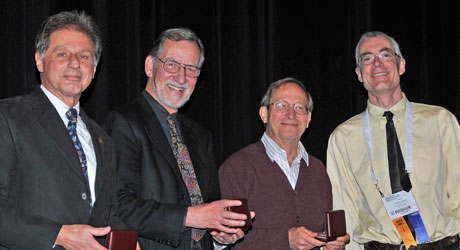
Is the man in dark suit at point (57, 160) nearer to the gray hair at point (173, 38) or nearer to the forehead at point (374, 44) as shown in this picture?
the gray hair at point (173, 38)

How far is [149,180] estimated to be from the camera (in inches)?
119

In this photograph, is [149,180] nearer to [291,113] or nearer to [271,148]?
[271,148]

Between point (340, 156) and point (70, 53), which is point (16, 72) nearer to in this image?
point (70, 53)

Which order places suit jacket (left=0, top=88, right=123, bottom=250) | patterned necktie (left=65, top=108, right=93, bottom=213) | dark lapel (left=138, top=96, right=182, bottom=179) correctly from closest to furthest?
suit jacket (left=0, top=88, right=123, bottom=250)
patterned necktie (left=65, top=108, right=93, bottom=213)
dark lapel (left=138, top=96, right=182, bottom=179)

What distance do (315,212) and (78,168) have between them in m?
1.64

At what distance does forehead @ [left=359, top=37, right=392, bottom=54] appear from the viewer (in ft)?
12.7

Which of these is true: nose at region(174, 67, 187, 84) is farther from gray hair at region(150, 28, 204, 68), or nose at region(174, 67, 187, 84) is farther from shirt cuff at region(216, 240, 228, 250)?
shirt cuff at region(216, 240, 228, 250)

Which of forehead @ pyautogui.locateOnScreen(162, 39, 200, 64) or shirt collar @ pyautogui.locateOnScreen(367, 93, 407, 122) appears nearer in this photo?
forehead @ pyautogui.locateOnScreen(162, 39, 200, 64)

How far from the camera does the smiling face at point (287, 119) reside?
369 centimetres

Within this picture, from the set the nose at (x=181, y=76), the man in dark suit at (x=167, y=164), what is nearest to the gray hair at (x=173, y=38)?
the man in dark suit at (x=167, y=164)

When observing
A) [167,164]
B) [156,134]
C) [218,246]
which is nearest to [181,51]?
[156,134]

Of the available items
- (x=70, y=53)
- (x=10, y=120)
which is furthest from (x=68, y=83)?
(x=10, y=120)

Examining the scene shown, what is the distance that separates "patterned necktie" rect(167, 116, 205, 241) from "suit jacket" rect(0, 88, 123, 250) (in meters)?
0.59

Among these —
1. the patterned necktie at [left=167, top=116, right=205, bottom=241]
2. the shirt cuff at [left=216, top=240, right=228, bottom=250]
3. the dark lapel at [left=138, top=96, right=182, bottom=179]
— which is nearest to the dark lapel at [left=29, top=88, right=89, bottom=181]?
the dark lapel at [left=138, top=96, right=182, bottom=179]
